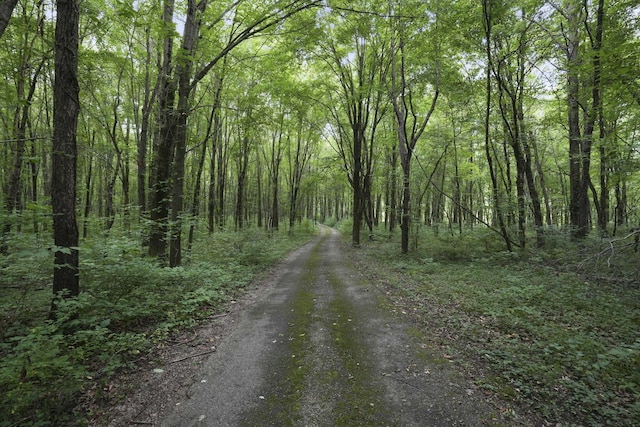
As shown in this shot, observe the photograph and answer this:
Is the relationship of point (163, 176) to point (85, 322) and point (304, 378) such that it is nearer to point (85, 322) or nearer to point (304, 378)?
point (85, 322)

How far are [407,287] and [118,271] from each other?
6879 millimetres

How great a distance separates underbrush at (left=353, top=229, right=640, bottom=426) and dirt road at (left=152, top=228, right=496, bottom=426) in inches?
24.4

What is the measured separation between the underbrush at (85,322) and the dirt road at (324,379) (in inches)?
41.7

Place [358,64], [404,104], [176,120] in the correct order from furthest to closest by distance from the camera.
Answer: [358,64], [404,104], [176,120]

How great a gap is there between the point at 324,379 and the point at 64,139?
16.9ft

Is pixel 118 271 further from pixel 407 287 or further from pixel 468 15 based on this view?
pixel 468 15

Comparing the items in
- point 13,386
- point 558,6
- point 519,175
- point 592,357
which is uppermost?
point 558,6

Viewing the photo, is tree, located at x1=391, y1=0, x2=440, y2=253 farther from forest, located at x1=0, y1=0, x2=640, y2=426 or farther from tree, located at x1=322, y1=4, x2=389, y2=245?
tree, located at x1=322, y1=4, x2=389, y2=245

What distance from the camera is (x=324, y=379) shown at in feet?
11.7

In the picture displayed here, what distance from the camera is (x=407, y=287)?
766 centimetres

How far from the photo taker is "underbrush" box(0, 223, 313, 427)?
2754 mm

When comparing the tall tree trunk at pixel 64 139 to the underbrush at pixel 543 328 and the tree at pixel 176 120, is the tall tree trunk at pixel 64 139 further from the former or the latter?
the underbrush at pixel 543 328

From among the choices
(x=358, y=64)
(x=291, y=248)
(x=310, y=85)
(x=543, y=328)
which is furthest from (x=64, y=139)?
(x=358, y=64)

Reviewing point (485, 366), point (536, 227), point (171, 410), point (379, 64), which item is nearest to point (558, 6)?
point (379, 64)
